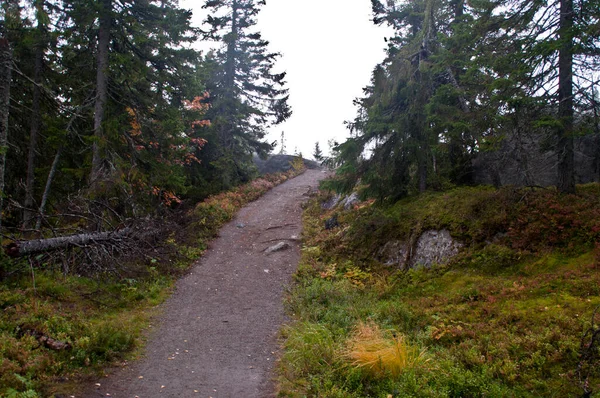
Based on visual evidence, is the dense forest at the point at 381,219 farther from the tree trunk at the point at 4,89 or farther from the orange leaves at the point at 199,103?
the orange leaves at the point at 199,103

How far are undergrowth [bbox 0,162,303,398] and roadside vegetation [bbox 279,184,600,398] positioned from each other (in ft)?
9.95

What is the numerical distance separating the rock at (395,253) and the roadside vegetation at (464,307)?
0.61ft

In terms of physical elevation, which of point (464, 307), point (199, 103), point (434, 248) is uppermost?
point (199, 103)

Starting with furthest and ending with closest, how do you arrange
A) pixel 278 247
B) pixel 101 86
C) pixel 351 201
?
pixel 351 201
pixel 278 247
pixel 101 86

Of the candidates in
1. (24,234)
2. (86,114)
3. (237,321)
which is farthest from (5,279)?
(86,114)

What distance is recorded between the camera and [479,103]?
10945 millimetres

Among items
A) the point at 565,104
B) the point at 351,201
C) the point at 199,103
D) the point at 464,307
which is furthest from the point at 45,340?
the point at 199,103

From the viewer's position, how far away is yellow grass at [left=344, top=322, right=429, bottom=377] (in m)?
4.92

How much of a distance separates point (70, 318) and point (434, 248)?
8.46 meters

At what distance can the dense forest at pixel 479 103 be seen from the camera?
817cm

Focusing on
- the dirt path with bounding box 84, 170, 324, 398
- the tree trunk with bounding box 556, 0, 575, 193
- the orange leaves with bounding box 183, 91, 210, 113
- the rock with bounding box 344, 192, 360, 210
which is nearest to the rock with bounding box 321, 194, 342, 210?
the rock with bounding box 344, 192, 360, 210

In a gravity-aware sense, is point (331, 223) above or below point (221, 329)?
above

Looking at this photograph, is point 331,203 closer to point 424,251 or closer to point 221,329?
point 424,251

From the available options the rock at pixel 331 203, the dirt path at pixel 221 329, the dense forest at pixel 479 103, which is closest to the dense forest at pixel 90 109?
the dirt path at pixel 221 329
